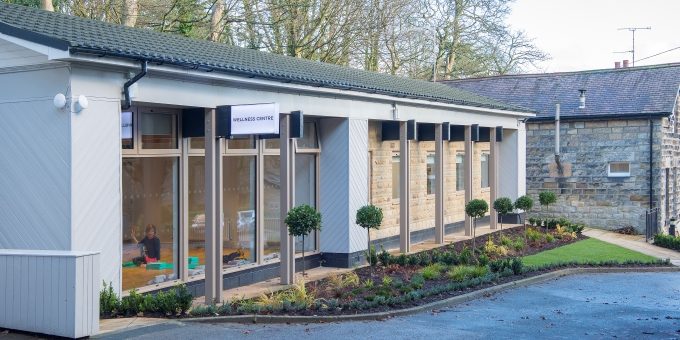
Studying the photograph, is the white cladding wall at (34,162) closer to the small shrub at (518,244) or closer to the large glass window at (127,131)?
the large glass window at (127,131)

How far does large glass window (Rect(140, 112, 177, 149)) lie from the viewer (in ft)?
42.8

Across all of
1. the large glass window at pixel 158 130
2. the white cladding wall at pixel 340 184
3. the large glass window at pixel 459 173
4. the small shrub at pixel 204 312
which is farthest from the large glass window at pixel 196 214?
the large glass window at pixel 459 173

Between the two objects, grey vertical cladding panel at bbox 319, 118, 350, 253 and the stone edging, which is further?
grey vertical cladding panel at bbox 319, 118, 350, 253

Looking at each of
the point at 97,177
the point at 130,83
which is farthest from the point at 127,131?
the point at 97,177

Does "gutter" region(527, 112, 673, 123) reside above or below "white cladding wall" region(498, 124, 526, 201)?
above

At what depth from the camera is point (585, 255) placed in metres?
20.0

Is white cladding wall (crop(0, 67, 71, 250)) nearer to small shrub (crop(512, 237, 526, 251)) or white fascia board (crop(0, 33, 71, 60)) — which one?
white fascia board (crop(0, 33, 71, 60))

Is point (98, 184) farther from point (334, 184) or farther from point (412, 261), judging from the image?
point (412, 261)

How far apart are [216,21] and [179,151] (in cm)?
1460

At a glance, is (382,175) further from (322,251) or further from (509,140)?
(509,140)

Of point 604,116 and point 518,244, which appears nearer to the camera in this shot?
point 518,244

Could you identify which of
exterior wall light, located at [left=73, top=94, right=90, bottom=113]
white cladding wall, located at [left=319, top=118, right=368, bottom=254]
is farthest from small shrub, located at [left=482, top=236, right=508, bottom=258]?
exterior wall light, located at [left=73, top=94, right=90, bottom=113]

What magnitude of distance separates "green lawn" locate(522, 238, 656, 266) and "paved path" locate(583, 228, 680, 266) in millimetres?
613

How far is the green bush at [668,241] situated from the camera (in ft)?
75.7
